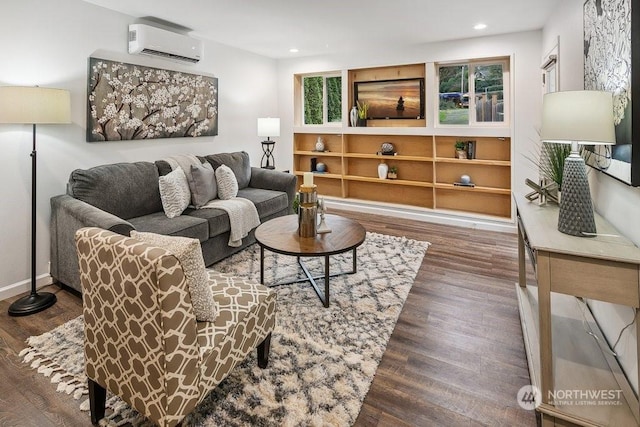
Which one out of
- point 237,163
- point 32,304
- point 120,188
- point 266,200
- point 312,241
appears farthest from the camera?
point 237,163

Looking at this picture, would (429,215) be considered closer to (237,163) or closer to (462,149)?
(462,149)

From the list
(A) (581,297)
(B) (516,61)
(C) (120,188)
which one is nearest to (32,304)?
(C) (120,188)

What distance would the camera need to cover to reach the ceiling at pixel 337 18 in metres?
3.36

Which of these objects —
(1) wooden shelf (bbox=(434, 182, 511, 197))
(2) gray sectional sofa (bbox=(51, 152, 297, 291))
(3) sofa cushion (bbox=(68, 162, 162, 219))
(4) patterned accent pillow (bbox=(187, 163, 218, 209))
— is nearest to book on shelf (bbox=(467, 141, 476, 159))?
(1) wooden shelf (bbox=(434, 182, 511, 197))

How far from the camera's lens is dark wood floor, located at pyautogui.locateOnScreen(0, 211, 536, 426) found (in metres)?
1.67

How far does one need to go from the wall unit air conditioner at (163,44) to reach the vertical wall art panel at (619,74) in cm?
368

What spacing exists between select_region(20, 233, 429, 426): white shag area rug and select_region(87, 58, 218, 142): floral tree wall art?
1.90m

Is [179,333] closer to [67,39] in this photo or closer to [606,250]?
[606,250]

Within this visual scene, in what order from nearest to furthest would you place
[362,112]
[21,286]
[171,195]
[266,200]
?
[21,286] → [171,195] → [266,200] → [362,112]

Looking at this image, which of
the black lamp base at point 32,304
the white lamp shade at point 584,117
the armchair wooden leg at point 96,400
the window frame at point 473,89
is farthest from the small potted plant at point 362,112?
the armchair wooden leg at point 96,400

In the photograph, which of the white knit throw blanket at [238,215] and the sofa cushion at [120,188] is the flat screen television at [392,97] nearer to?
the white knit throw blanket at [238,215]

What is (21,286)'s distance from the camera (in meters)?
2.94

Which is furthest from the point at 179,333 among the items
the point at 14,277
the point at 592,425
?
the point at 14,277

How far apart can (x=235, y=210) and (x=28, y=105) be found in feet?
5.81
